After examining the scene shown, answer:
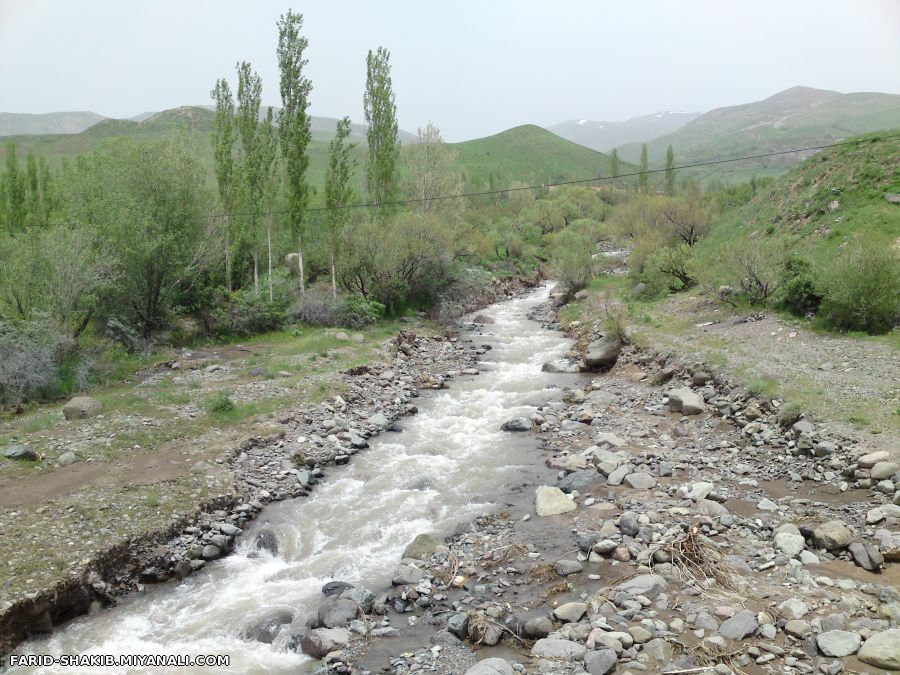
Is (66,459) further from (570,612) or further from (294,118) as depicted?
(294,118)

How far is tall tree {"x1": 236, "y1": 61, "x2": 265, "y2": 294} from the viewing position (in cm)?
3206

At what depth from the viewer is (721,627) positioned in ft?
25.2

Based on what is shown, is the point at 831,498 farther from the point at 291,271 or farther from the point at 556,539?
the point at 291,271

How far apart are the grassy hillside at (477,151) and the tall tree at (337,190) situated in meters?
62.6

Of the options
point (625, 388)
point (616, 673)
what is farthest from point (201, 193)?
point (616, 673)

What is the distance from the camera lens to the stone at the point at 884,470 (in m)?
10.9

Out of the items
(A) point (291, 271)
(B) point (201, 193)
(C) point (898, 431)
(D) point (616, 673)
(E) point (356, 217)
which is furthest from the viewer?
(A) point (291, 271)

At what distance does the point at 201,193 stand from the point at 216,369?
10.0 meters

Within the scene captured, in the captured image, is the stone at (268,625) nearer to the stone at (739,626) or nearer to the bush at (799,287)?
the stone at (739,626)

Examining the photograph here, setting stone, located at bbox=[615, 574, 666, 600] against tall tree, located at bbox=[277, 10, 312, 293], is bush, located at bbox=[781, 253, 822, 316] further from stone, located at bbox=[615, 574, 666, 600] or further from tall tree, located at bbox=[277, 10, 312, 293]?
tall tree, located at bbox=[277, 10, 312, 293]

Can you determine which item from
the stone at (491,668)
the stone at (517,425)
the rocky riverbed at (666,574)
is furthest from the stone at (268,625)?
the stone at (517,425)

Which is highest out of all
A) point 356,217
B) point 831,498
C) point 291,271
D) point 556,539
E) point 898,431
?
point 356,217

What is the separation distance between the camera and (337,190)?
3259 cm

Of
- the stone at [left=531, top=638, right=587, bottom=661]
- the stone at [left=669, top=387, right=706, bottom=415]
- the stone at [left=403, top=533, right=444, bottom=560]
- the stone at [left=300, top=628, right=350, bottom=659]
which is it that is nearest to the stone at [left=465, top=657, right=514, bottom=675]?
the stone at [left=531, top=638, right=587, bottom=661]
